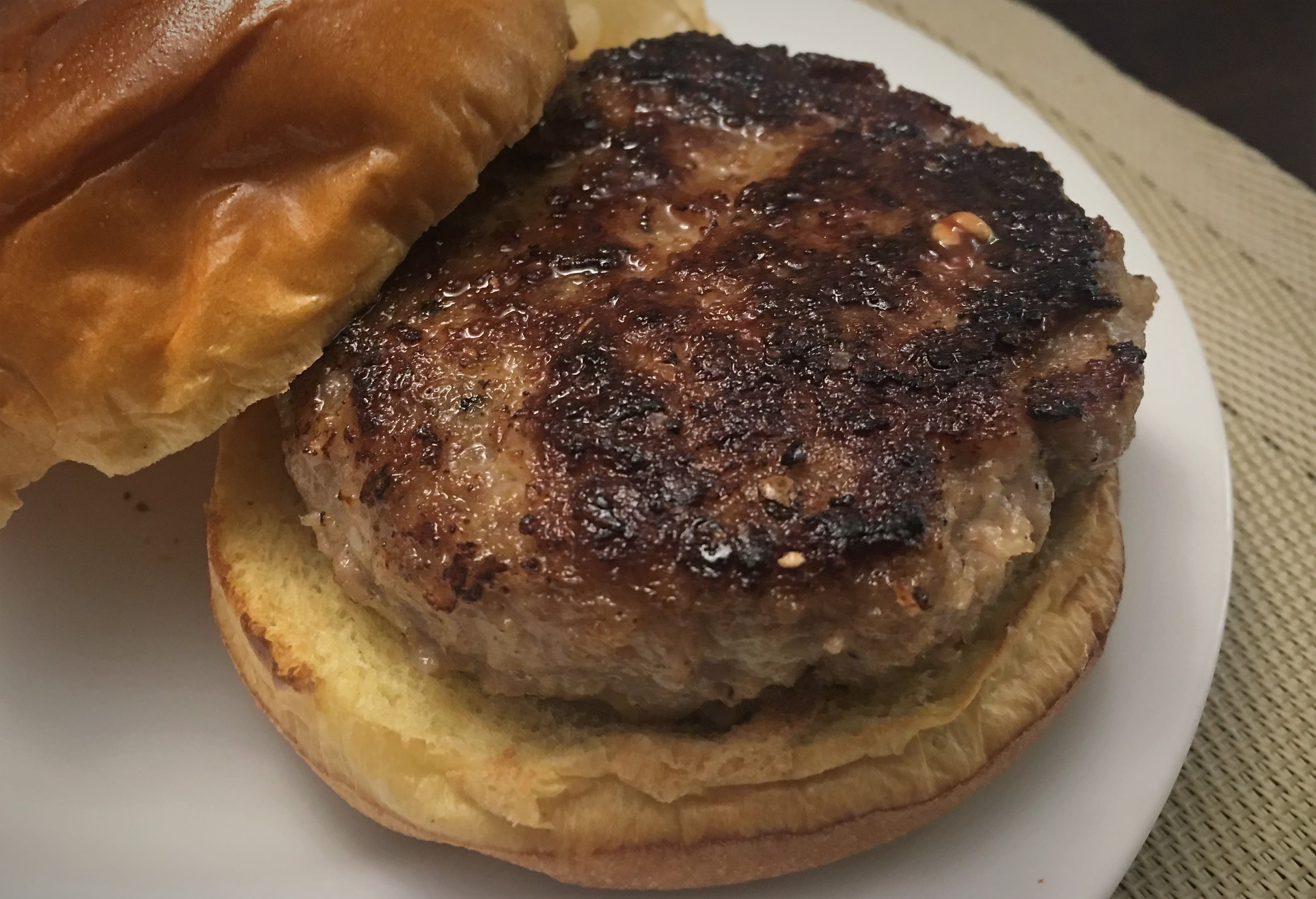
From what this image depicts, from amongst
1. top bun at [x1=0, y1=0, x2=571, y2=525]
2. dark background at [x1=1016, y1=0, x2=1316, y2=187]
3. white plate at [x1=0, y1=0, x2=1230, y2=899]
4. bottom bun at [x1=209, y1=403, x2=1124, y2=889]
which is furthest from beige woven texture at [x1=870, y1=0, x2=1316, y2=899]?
top bun at [x1=0, y1=0, x2=571, y2=525]

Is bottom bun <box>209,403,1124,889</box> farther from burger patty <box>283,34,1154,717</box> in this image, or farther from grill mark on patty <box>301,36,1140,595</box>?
grill mark on patty <box>301,36,1140,595</box>

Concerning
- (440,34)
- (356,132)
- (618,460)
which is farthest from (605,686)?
(440,34)

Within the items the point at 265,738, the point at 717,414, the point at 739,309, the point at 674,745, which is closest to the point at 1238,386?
the point at 739,309

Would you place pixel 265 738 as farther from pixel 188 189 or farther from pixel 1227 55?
pixel 1227 55

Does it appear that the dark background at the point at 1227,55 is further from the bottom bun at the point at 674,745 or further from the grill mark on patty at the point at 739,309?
the bottom bun at the point at 674,745

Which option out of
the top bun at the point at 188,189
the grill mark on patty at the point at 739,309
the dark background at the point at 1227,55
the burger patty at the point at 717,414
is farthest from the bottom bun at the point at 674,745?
the dark background at the point at 1227,55
